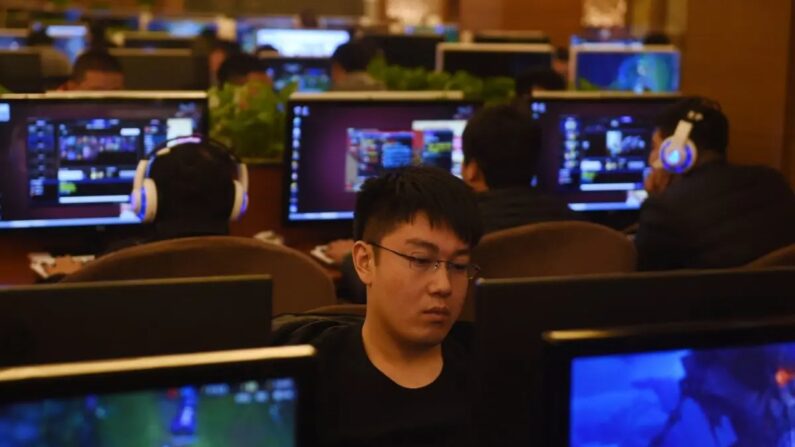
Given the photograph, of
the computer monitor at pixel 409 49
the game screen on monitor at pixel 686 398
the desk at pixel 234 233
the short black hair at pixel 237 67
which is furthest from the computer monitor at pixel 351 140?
the computer monitor at pixel 409 49

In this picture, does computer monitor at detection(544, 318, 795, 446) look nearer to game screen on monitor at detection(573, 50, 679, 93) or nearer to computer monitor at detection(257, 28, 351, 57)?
game screen on monitor at detection(573, 50, 679, 93)

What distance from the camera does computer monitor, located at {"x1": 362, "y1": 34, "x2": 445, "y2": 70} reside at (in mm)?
8711

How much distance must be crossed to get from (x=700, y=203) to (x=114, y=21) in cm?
823

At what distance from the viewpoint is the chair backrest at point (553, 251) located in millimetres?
3090

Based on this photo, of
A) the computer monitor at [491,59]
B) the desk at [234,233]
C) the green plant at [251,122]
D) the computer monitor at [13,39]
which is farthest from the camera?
the computer monitor at [13,39]

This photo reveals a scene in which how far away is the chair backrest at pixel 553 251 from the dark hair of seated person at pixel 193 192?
2.37 ft

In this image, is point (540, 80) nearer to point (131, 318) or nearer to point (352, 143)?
point (352, 143)

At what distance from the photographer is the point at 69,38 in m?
9.32

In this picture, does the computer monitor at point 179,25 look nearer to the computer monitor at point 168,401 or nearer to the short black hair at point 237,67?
the short black hair at point 237,67

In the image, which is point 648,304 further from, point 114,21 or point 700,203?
point 114,21

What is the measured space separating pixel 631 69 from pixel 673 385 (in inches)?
237

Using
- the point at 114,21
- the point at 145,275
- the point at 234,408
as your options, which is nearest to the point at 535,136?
the point at 145,275

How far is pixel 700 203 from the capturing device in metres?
3.77

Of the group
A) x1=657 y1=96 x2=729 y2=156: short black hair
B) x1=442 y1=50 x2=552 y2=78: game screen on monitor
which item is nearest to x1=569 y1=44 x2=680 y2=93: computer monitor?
x1=442 y1=50 x2=552 y2=78: game screen on monitor
